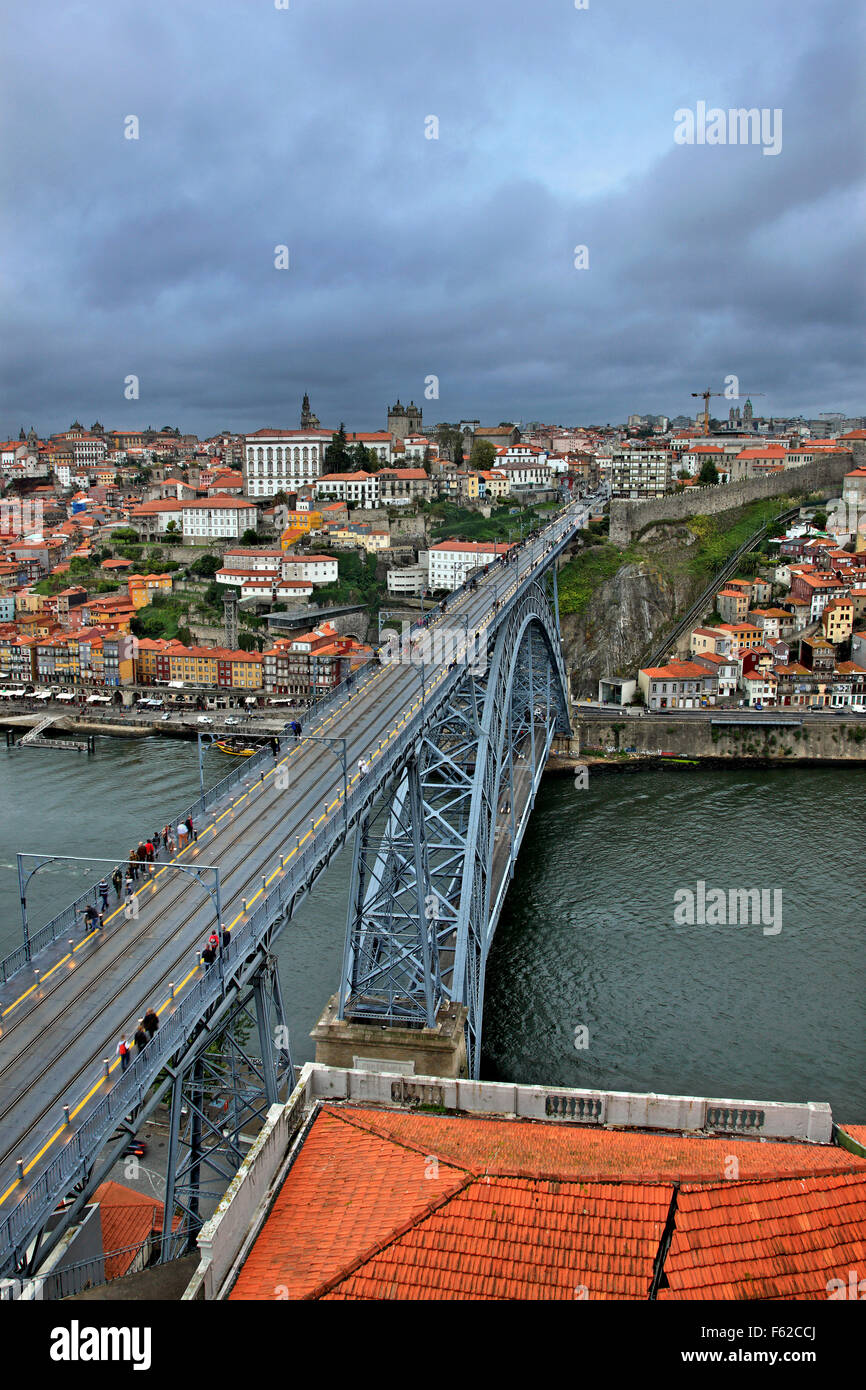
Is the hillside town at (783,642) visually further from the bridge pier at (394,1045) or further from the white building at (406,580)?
the bridge pier at (394,1045)

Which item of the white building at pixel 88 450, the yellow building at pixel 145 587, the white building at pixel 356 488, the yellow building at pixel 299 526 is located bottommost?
the yellow building at pixel 145 587

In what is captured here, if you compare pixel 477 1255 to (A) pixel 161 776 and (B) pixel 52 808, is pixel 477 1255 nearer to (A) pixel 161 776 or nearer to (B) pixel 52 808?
(B) pixel 52 808

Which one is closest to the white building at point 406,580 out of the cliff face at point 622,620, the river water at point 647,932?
the cliff face at point 622,620

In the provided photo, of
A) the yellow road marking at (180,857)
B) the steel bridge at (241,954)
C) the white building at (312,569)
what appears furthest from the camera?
the white building at (312,569)

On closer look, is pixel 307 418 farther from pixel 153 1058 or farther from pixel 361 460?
pixel 153 1058

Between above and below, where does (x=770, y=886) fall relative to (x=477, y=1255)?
below
